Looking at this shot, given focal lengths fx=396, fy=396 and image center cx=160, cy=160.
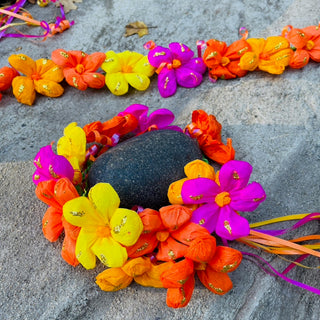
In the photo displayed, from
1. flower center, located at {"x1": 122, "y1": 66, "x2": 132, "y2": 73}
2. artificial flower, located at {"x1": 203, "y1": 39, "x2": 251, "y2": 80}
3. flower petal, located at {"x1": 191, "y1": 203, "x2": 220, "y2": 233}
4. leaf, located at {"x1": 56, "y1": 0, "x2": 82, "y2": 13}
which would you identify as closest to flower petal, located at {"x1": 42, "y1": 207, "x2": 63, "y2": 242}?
flower petal, located at {"x1": 191, "y1": 203, "x2": 220, "y2": 233}

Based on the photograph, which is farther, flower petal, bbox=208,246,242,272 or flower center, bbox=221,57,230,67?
flower center, bbox=221,57,230,67

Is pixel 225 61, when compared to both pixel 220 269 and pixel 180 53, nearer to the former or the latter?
pixel 180 53

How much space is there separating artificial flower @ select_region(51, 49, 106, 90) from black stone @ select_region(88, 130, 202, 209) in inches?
23.5

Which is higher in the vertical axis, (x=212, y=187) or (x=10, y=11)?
(x=10, y=11)

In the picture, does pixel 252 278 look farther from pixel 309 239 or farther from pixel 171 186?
pixel 171 186

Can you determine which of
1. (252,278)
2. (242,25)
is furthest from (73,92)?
(252,278)

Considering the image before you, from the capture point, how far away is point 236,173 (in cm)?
121

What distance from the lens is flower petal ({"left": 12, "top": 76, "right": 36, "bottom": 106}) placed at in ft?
6.12

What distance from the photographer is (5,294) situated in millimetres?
1238

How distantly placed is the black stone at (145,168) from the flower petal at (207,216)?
161mm

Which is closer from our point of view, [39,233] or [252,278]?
[252,278]

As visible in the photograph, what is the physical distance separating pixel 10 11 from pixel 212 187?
1.92 metres

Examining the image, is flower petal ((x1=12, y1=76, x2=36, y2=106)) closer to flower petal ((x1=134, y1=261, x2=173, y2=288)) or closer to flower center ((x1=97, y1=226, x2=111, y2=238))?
flower center ((x1=97, y1=226, x2=111, y2=238))

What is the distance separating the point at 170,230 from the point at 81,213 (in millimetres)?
279
